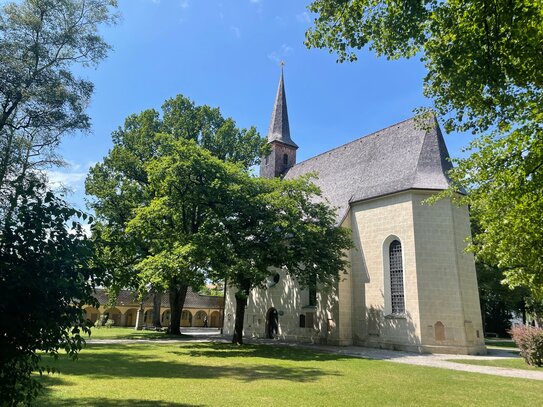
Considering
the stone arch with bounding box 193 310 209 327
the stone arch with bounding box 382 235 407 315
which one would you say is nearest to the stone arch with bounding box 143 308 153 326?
the stone arch with bounding box 193 310 209 327

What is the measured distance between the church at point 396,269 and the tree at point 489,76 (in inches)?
446

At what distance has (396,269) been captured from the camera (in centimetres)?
2478

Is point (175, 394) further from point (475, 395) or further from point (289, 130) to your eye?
point (289, 130)

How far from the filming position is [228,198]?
69.8 ft

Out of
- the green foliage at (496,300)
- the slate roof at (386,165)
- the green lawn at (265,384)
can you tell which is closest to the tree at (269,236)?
the slate roof at (386,165)

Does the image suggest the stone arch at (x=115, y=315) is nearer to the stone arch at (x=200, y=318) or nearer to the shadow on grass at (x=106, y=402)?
the stone arch at (x=200, y=318)

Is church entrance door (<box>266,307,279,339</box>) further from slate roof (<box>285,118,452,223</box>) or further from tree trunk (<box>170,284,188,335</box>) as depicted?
slate roof (<box>285,118,452,223</box>)

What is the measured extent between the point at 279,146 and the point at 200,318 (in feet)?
115

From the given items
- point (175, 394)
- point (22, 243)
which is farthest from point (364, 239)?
point (22, 243)

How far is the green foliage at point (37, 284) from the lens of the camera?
4176 millimetres

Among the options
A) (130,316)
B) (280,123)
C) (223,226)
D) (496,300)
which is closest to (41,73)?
(223,226)

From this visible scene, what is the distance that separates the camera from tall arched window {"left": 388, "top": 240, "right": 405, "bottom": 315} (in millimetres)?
24203

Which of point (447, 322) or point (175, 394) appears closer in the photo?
point (175, 394)

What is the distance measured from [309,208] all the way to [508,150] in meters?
14.0
